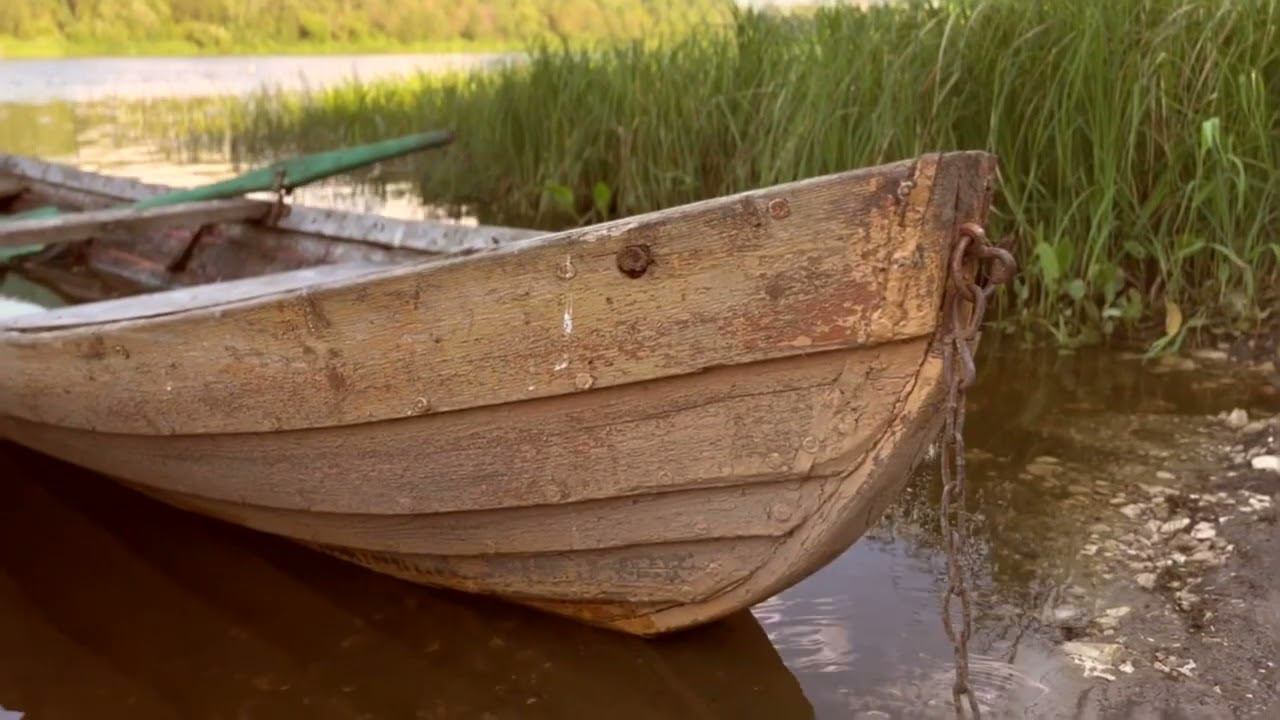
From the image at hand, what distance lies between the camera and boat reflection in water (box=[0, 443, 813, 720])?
2135 mm

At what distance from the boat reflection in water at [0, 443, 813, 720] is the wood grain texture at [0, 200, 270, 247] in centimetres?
114

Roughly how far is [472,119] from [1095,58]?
4559 millimetres

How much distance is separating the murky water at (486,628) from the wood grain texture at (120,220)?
2.57 feet

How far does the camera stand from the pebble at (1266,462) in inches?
115

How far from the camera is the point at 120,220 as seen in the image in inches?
148

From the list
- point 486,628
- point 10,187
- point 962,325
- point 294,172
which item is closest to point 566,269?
point 962,325

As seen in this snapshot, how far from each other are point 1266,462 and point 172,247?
12.9ft

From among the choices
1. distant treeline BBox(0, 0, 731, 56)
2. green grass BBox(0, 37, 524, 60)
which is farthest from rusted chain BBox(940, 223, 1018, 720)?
green grass BBox(0, 37, 524, 60)

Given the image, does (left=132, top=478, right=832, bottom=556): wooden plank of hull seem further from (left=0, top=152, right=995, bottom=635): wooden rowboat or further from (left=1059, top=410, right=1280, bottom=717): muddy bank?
(left=1059, top=410, right=1280, bottom=717): muddy bank

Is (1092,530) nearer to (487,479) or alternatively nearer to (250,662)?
(487,479)

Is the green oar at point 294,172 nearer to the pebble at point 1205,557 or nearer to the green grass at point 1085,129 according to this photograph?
the green grass at point 1085,129

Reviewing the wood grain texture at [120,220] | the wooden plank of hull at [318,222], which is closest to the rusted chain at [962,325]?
the wooden plank of hull at [318,222]

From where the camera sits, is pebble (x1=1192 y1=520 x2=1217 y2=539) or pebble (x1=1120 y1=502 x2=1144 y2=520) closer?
pebble (x1=1192 y1=520 x2=1217 y2=539)

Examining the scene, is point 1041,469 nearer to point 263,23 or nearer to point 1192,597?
point 1192,597
